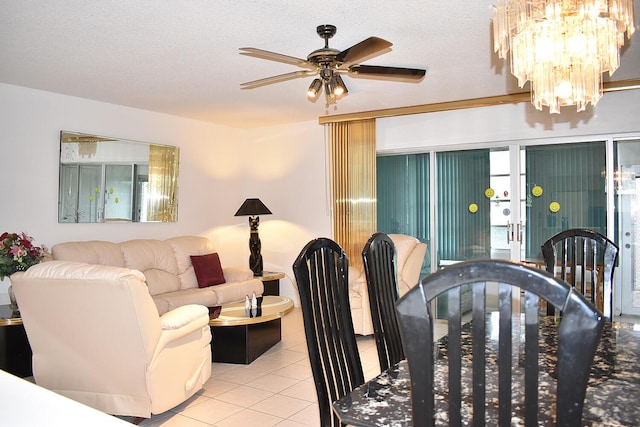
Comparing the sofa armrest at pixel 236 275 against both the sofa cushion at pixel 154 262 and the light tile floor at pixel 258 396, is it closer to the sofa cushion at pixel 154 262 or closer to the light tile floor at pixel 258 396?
the sofa cushion at pixel 154 262

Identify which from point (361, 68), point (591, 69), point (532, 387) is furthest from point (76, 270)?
point (591, 69)

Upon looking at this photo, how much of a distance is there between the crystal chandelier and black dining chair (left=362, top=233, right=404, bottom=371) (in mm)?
1122

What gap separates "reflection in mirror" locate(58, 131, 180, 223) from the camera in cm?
498

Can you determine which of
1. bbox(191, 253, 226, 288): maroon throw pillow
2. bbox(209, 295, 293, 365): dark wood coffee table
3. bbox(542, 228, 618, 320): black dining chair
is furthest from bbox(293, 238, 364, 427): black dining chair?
bbox(191, 253, 226, 288): maroon throw pillow

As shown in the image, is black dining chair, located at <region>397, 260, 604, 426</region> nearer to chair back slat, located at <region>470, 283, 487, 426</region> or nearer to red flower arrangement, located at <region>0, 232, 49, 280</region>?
chair back slat, located at <region>470, 283, 487, 426</region>

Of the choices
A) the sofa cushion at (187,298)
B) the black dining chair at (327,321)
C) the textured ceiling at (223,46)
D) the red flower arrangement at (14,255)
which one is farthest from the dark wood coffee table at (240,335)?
the black dining chair at (327,321)

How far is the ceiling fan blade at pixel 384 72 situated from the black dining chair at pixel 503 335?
2700mm

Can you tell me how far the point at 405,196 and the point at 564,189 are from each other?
180 centimetres

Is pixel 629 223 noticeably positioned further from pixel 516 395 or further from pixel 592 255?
pixel 516 395

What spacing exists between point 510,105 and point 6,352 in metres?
5.26

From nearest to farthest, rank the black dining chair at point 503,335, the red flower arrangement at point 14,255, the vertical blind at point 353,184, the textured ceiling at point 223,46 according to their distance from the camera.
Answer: the black dining chair at point 503,335 < the textured ceiling at point 223,46 < the red flower arrangement at point 14,255 < the vertical blind at point 353,184

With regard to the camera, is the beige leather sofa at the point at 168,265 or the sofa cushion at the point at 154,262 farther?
the sofa cushion at the point at 154,262

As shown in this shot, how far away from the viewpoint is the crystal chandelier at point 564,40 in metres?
2.16

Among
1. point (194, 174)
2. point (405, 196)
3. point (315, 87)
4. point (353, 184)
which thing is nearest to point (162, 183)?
point (194, 174)
